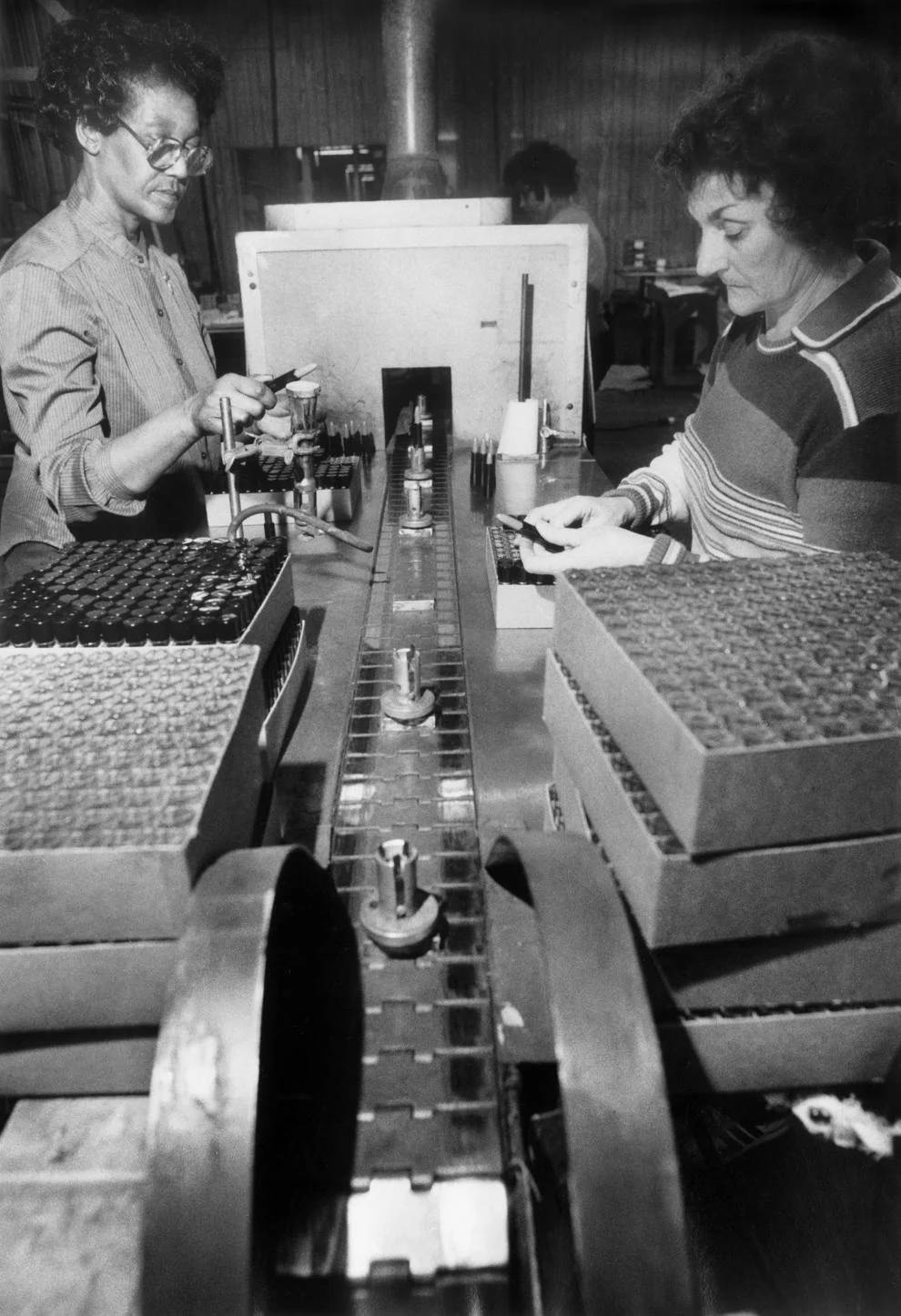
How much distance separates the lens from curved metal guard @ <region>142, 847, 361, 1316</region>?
0.48 m

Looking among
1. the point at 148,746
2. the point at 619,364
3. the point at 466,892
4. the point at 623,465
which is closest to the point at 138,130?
the point at 148,746

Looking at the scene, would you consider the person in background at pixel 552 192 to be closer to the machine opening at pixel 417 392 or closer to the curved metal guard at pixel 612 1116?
the machine opening at pixel 417 392

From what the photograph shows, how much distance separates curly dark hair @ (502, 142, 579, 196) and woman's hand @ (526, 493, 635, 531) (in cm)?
445

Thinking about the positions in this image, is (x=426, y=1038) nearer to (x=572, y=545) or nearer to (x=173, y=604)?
(x=173, y=604)

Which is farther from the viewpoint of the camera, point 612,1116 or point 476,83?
point 476,83

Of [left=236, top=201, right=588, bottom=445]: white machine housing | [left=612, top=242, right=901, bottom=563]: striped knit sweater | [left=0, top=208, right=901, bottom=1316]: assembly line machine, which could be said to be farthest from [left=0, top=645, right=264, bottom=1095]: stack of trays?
[left=236, top=201, right=588, bottom=445]: white machine housing

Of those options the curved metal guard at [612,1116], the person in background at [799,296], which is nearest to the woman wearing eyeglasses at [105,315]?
the person in background at [799,296]

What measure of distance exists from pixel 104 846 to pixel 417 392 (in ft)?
9.69

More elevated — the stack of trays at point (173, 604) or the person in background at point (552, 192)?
the person in background at point (552, 192)

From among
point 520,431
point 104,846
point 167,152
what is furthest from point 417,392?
point 104,846

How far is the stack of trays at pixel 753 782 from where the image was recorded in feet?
1.93

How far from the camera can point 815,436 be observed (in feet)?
4.25

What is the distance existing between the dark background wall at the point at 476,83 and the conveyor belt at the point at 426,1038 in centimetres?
817

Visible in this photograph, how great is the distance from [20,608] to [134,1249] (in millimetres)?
742
